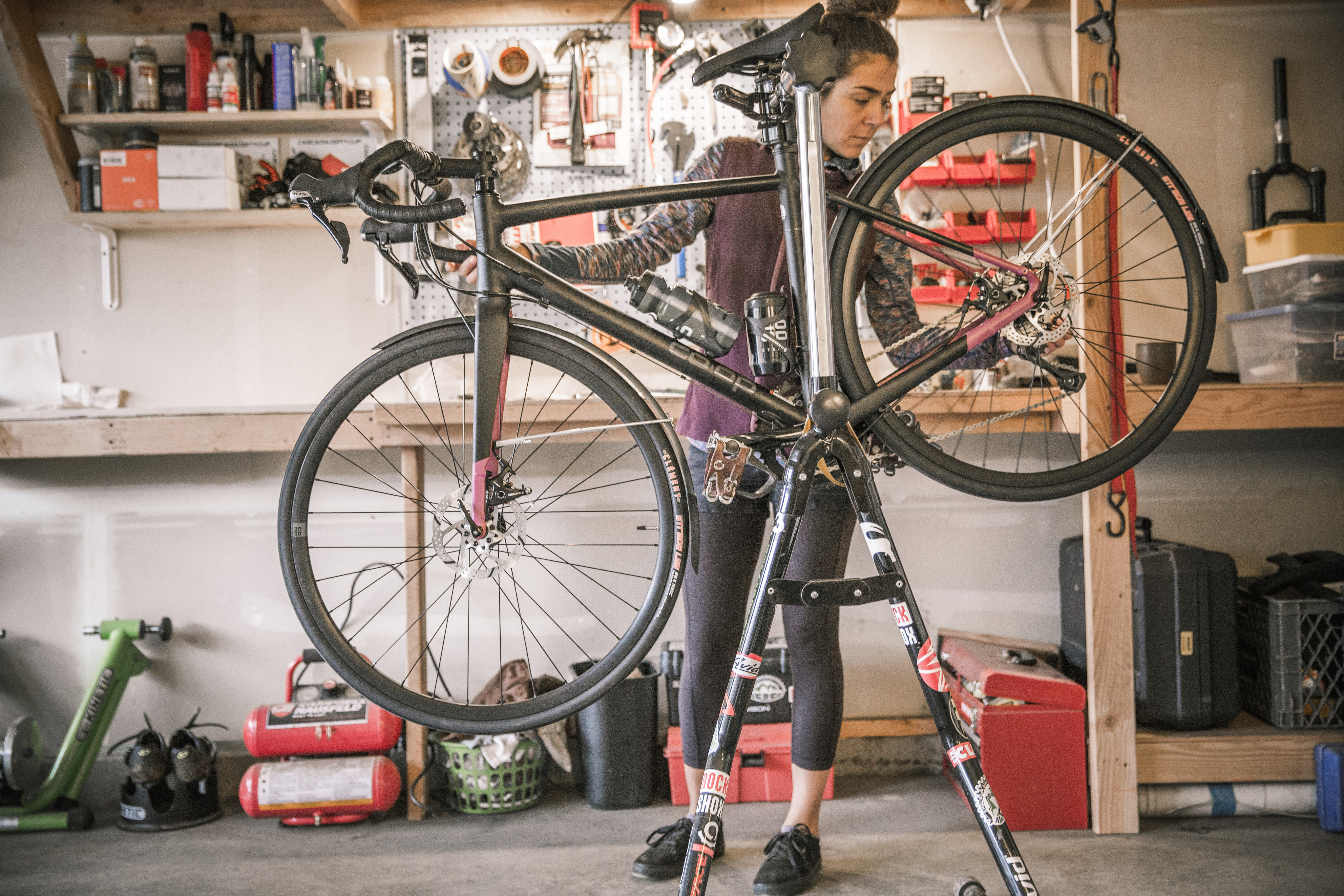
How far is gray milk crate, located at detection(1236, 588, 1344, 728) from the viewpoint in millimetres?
2098

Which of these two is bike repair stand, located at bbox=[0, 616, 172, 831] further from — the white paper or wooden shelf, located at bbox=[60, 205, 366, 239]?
wooden shelf, located at bbox=[60, 205, 366, 239]

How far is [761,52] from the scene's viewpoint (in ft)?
3.70

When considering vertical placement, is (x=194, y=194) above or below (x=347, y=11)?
below

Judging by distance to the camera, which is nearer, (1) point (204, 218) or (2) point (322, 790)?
(2) point (322, 790)

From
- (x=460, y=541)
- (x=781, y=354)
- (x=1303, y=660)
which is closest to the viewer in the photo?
(x=781, y=354)

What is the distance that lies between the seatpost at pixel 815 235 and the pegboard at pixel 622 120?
148cm

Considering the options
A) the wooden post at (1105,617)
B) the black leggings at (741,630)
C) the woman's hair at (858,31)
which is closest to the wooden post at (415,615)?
the black leggings at (741,630)

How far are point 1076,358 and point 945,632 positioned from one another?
2.70 feet

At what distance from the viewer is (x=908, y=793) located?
2.40 m

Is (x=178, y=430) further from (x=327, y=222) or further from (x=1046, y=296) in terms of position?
(x=1046, y=296)

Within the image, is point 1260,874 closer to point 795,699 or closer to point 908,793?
point 908,793

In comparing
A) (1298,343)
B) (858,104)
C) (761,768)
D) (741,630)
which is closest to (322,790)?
(761,768)

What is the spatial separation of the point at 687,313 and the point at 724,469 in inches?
8.0

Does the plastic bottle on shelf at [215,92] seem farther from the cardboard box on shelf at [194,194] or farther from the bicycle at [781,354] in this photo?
the bicycle at [781,354]
